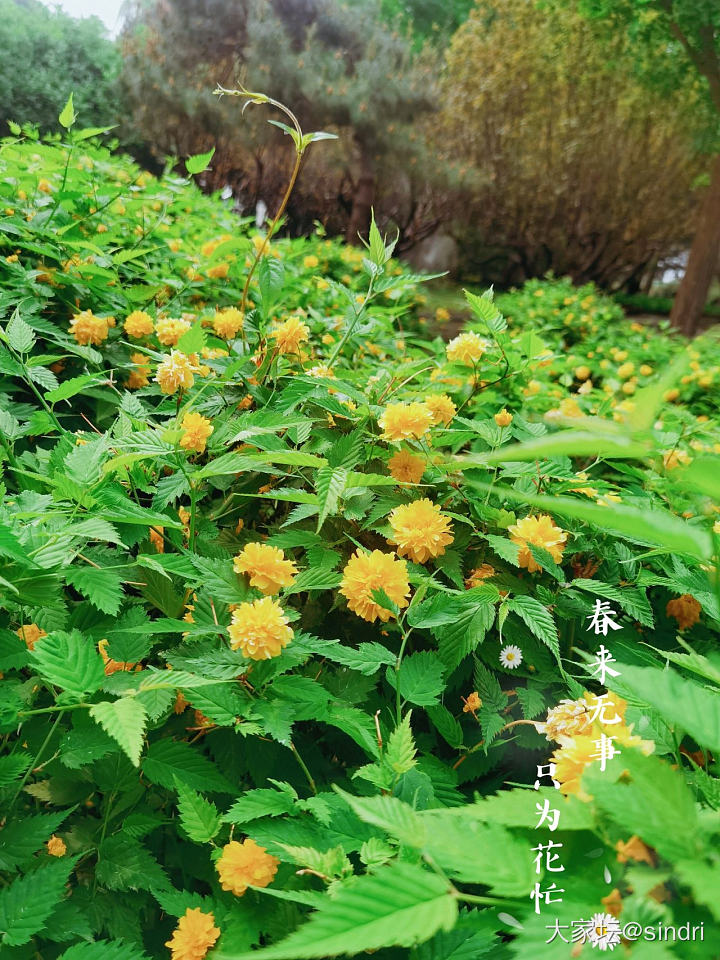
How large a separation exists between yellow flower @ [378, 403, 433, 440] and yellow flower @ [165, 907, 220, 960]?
2.16ft

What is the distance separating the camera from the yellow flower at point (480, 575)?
0.99m

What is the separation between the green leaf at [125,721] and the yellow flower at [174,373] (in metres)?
0.57

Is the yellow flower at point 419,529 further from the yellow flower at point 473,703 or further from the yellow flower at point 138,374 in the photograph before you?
the yellow flower at point 138,374

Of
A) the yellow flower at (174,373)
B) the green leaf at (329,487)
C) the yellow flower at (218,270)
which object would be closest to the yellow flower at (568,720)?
the green leaf at (329,487)

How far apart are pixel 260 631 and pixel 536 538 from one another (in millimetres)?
439

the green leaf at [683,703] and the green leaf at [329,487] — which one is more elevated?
the green leaf at [683,703]

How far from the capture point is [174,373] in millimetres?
1057

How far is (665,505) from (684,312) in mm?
8660

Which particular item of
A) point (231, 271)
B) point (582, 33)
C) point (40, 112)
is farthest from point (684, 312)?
point (40, 112)

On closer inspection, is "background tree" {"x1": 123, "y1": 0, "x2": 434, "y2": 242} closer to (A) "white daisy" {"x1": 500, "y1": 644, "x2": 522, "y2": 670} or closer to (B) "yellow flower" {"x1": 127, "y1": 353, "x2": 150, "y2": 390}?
(B) "yellow flower" {"x1": 127, "y1": 353, "x2": 150, "y2": 390}

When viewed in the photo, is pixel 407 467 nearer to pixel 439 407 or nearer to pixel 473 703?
pixel 439 407

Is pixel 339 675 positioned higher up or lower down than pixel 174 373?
lower down

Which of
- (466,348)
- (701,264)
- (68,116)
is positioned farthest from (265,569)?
(701,264)

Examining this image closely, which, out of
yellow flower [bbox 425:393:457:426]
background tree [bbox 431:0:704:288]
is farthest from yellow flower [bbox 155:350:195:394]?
background tree [bbox 431:0:704:288]
